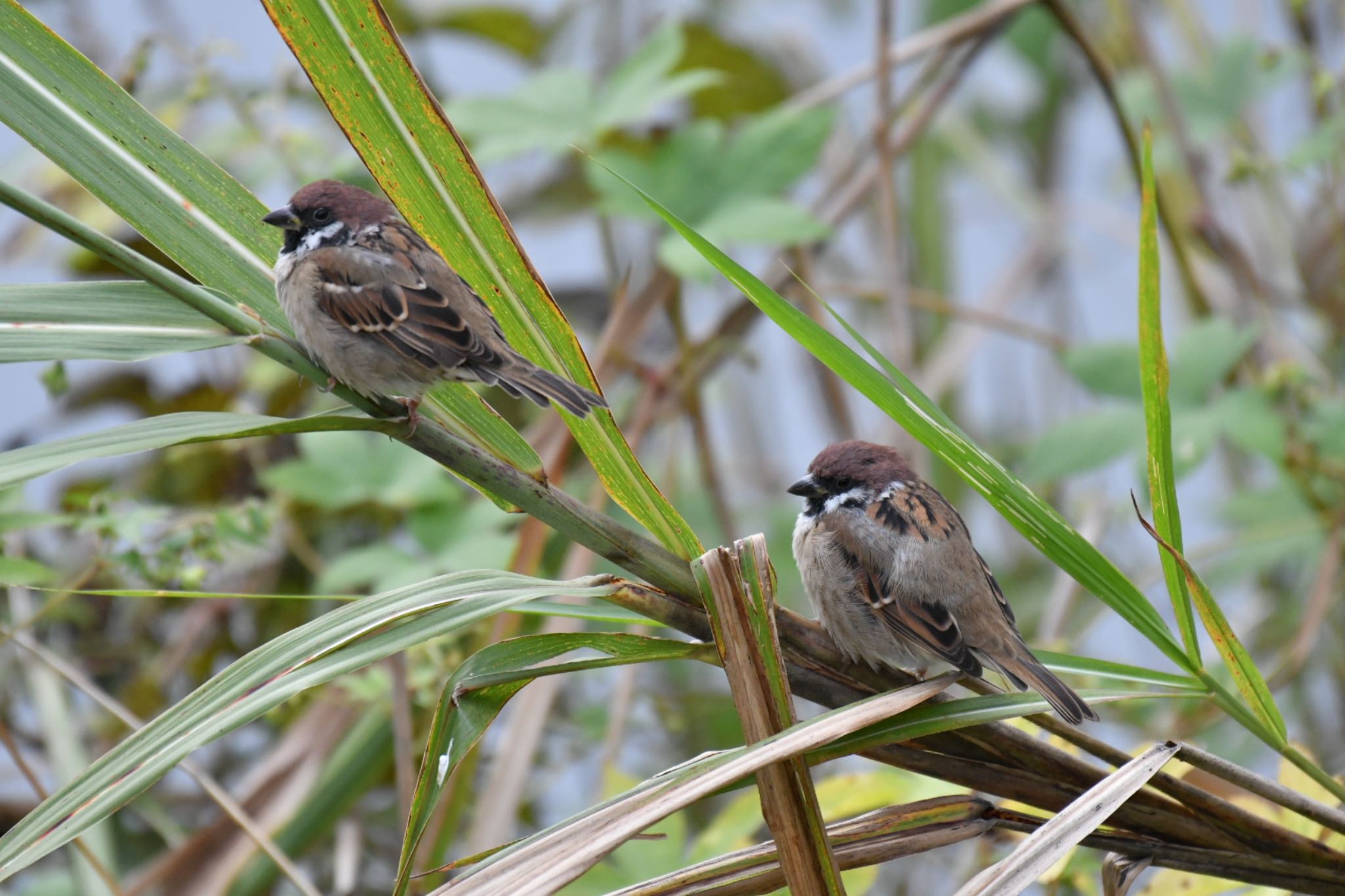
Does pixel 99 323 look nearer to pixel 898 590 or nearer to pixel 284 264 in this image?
pixel 284 264

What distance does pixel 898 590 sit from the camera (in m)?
1.94

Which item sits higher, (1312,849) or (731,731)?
(731,731)

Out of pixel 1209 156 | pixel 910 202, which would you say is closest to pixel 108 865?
pixel 910 202

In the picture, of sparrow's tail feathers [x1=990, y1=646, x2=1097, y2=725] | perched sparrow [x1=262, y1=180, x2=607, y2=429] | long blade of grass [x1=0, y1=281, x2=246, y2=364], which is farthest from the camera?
perched sparrow [x1=262, y1=180, x2=607, y2=429]

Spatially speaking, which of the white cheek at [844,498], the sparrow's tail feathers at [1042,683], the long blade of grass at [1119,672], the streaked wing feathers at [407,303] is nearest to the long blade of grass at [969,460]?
the long blade of grass at [1119,672]

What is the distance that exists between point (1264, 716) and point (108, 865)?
1.90 meters

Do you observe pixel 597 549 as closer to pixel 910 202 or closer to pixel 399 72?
pixel 399 72

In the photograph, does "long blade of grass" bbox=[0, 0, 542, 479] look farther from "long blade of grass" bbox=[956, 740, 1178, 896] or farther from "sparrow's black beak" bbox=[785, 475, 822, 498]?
"sparrow's black beak" bbox=[785, 475, 822, 498]

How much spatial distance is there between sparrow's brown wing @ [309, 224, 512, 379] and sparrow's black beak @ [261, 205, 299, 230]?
6cm

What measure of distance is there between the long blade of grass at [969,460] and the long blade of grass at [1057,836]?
0.61 ft

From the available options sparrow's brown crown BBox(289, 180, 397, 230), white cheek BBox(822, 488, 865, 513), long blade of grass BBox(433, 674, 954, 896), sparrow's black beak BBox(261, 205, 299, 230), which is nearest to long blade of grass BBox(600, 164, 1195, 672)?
long blade of grass BBox(433, 674, 954, 896)

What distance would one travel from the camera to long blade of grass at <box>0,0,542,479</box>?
1234 millimetres

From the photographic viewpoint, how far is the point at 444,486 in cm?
261

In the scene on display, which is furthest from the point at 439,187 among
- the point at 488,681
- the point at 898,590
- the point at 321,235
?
the point at 898,590
